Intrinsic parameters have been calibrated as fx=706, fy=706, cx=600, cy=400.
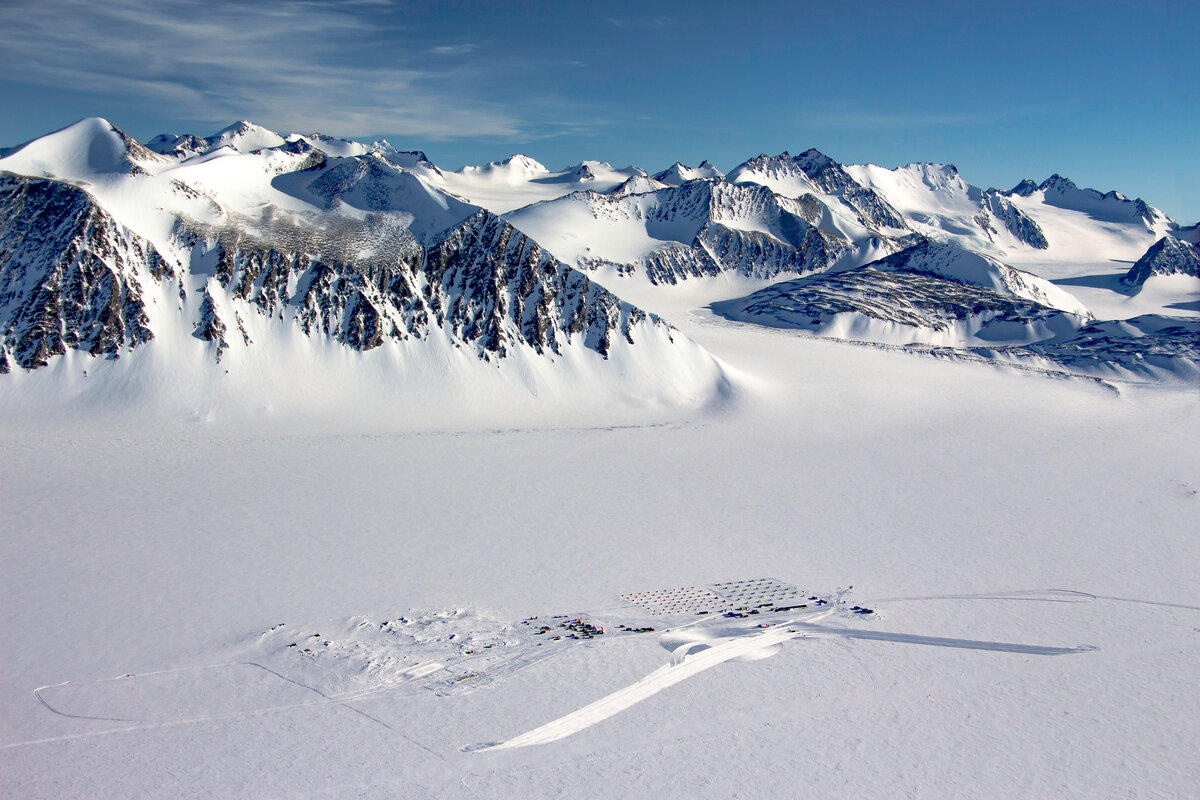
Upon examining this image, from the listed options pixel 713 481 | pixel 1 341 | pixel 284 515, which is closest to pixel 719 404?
pixel 713 481

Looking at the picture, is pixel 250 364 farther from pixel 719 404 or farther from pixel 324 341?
pixel 719 404

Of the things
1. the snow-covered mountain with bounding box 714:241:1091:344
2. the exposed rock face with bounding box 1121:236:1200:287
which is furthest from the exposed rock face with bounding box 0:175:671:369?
the exposed rock face with bounding box 1121:236:1200:287

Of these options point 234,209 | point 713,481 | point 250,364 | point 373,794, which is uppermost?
point 234,209

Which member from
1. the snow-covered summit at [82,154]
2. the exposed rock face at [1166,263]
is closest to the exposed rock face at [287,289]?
the snow-covered summit at [82,154]

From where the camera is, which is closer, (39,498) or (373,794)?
(373,794)

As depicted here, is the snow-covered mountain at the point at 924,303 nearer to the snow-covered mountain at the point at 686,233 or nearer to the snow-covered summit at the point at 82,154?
the snow-covered mountain at the point at 686,233

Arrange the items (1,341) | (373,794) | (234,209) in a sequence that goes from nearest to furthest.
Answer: (373,794) < (1,341) < (234,209)

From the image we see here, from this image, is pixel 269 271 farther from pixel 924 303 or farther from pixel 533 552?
pixel 924 303
